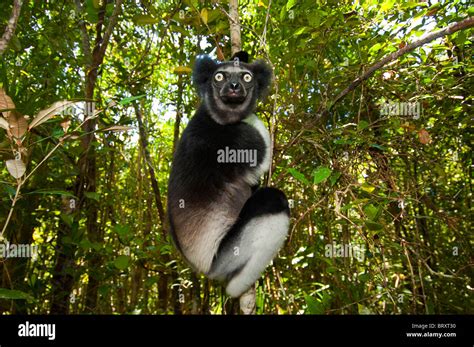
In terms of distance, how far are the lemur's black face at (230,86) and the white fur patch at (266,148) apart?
4 cm

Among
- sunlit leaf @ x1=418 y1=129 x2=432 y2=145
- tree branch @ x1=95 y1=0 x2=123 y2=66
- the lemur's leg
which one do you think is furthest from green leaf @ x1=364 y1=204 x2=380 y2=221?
tree branch @ x1=95 y1=0 x2=123 y2=66

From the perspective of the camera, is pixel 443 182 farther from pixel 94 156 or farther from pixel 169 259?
pixel 94 156

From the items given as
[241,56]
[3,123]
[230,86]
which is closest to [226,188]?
[230,86]

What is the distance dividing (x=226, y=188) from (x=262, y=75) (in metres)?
0.64

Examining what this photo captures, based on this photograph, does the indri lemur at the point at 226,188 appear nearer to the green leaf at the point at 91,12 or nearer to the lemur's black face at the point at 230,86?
the lemur's black face at the point at 230,86

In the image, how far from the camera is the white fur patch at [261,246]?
1747mm

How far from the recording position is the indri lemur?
5.76ft

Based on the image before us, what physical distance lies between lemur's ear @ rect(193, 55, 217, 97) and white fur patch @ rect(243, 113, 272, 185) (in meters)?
0.29

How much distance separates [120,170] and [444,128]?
6.60ft

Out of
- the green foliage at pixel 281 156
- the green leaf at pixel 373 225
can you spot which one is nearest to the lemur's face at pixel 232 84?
the green foliage at pixel 281 156

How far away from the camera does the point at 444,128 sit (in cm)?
217
